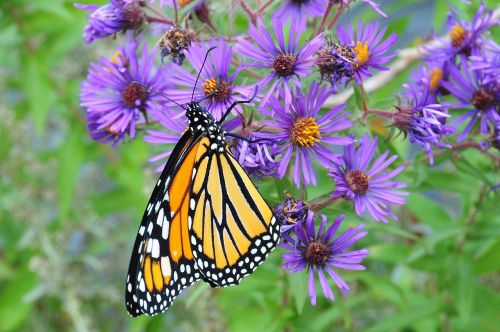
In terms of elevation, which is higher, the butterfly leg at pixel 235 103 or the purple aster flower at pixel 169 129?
the purple aster flower at pixel 169 129

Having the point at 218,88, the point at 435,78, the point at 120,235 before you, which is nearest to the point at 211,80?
the point at 218,88

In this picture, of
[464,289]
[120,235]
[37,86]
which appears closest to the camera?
[464,289]

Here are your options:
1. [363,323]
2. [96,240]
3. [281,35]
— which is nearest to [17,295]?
[96,240]

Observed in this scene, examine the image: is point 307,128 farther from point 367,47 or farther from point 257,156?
point 367,47

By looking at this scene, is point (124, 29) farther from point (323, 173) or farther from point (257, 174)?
point (323, 173)

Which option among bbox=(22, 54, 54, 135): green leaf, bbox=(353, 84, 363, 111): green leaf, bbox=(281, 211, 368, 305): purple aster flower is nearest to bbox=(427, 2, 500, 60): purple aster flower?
bbox=(353, 84, 363, 111): green leaf

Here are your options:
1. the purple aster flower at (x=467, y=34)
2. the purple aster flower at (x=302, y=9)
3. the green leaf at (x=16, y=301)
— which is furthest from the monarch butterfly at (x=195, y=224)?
the green leaf at (x=16, y=301)

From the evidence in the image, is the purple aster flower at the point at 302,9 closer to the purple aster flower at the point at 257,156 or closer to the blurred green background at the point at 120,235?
the blurred green background at the point at 120,235
